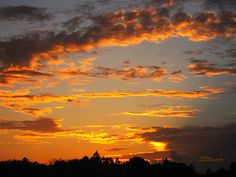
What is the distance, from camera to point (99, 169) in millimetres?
143000

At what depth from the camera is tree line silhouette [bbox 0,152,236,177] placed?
123m

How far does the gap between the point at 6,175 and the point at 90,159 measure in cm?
3646

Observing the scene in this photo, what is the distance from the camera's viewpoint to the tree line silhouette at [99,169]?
404 feet

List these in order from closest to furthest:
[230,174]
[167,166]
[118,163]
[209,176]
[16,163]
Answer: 1. [230,174]
2. [209,176]
3. [167,166]
4. [16,163]
5. [118,163]

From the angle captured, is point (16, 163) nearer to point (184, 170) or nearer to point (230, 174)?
point (184, 170)

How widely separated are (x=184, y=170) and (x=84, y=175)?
33389 millimetres

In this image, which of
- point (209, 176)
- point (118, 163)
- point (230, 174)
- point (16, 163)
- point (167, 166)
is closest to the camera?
point (230, 174)

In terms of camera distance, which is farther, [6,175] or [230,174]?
[6,175]

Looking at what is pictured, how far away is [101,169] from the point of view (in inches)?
5659

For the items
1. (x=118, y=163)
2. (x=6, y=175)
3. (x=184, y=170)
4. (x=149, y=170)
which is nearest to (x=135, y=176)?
(x=149, y=170)

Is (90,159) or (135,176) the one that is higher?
(90,159)

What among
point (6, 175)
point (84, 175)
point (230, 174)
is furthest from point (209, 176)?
point (6, 175)

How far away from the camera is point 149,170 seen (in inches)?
5049

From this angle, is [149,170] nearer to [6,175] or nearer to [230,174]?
[230,174]
